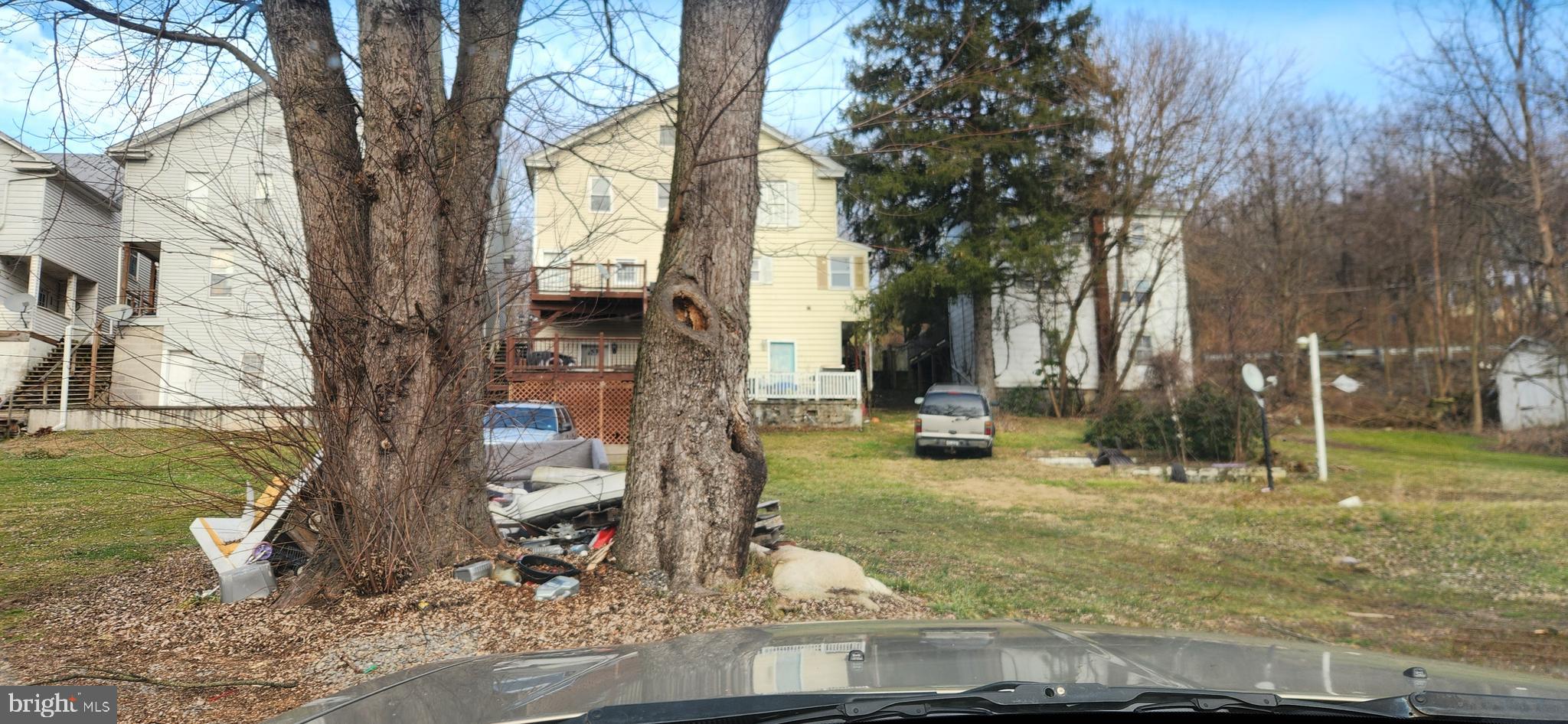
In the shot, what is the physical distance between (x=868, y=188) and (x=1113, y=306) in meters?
13.4

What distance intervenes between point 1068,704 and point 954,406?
Result: 20.0 m

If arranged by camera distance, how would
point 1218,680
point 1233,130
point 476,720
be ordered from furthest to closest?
1. point 1233,130
2. point 1218,680
3. point 476,720

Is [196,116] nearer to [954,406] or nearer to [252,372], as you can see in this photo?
[252,372]

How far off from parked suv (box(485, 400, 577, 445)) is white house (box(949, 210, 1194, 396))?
19.2 meters

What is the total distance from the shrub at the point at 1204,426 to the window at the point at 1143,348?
8818mm

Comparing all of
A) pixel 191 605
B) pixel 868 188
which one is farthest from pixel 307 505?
pixel 868 188

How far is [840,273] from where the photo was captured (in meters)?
29.9

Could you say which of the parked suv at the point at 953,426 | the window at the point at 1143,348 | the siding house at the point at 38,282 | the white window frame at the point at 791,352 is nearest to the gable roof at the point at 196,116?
the siding house at the point at 38,282

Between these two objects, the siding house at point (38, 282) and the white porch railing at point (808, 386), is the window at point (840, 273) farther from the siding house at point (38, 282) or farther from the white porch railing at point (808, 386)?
the siding house at point (38, 282)

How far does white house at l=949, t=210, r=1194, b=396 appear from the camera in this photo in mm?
30438

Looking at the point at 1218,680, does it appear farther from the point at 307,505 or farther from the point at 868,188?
the point at 868,188

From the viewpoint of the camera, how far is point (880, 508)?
13.2 meters

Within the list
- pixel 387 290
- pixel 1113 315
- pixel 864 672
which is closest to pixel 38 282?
pixel 387 290

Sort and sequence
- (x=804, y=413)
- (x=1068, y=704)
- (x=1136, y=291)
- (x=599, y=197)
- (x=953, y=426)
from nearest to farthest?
(x=1068, y=704), (x=599, y=197), (x=953, y=426), (x=804, y=413), (x=1136, y=291)
